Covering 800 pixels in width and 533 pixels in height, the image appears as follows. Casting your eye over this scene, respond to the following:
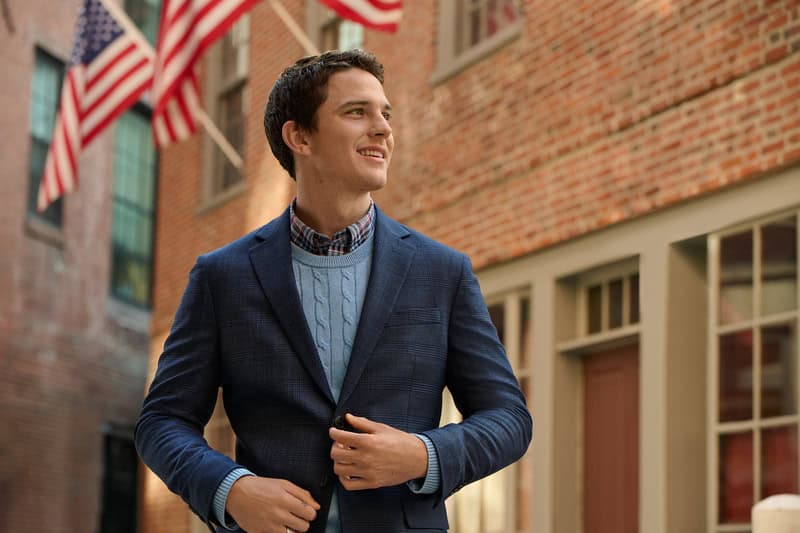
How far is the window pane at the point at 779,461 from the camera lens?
787 cm

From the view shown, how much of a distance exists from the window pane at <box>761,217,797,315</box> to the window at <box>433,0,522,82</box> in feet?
11.2

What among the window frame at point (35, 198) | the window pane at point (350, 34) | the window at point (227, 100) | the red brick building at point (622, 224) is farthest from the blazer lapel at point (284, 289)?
the window frame at point (35, 198)

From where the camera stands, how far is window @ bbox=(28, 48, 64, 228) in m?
22.0

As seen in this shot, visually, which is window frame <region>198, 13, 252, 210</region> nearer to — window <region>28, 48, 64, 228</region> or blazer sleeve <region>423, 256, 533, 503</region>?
window <region>28, 48, 64, 228</region>

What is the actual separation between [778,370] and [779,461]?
494mm

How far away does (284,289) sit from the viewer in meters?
2.96

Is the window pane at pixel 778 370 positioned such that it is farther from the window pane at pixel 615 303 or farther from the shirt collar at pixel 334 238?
the shirt collar at pixel 334 238

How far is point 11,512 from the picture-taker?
21469 millimetres

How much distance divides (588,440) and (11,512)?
13.7m

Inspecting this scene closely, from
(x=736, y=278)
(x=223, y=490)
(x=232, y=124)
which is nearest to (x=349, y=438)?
(x=223, y=490)

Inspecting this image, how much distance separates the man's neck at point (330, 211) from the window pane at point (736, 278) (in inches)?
222

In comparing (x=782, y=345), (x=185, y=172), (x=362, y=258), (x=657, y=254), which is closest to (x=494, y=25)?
(x=657, y=254)

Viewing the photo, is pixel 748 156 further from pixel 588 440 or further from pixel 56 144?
pixel 56 144

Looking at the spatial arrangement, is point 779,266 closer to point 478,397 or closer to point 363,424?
point 478,397
